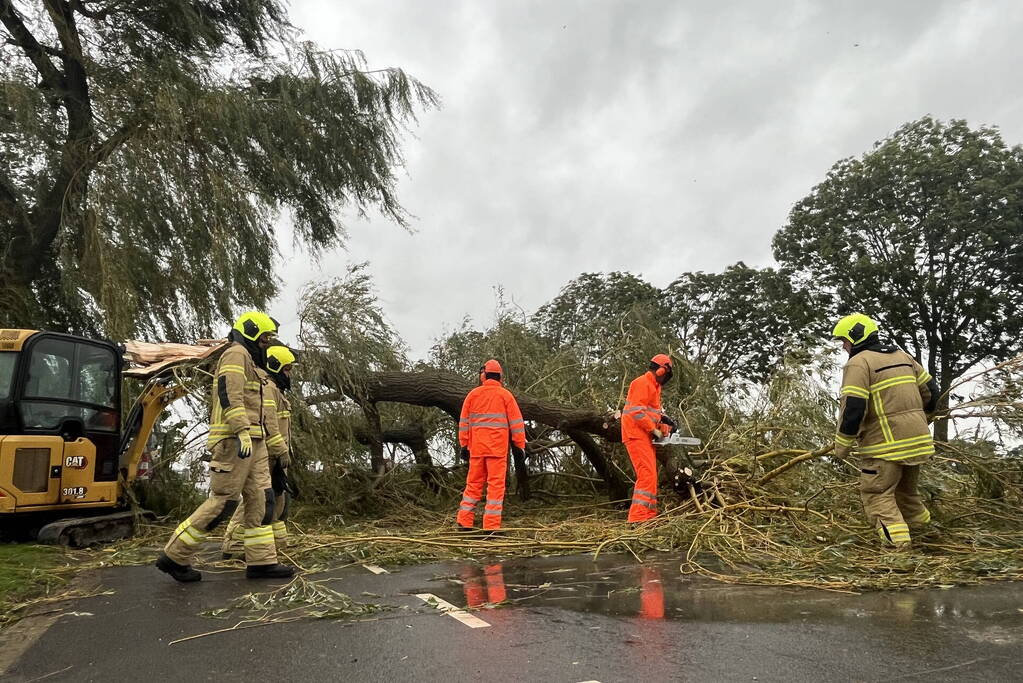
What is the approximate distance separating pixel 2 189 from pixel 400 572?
28.9 feet

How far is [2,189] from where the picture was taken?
10.9m

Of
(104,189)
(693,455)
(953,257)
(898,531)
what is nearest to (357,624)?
(898,531)

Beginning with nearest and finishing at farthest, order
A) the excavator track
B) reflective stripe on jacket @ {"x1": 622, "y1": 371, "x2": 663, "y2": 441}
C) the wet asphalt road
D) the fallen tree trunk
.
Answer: the wet asphalt road → the excavator track → reflective stripe on jacket @ {"x1": 622, "y1": 371, "x2": 663, "y2": 441} → the fallen tree trunk

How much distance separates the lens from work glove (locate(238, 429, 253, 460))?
5.43 metres

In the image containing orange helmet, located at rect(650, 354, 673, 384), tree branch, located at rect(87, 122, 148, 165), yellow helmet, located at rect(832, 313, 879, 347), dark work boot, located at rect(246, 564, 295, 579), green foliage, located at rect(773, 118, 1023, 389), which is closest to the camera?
dark work boot, located at rect(246, 564, 295, 579)

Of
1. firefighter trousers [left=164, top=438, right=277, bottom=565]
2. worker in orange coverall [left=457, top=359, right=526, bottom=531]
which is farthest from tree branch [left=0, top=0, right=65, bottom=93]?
firefighter trousers [left=164, top=438, right=277, bottom=565]

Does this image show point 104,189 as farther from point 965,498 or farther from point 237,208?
point 965,498

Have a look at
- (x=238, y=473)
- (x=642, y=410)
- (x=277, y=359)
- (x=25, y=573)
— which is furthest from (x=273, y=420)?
(x=642, y=410)

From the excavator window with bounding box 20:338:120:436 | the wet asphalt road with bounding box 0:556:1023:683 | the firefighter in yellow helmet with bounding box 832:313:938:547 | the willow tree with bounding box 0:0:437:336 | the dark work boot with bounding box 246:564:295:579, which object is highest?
the willow tree with bounding box 0:0:437:336

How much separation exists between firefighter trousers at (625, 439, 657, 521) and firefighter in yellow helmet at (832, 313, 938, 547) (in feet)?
6.93

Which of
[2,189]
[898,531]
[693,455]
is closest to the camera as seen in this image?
[898,531]

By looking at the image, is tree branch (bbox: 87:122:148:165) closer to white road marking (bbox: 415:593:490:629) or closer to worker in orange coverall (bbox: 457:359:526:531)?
worker in orange coverall (bbox: 457:359:526:531)

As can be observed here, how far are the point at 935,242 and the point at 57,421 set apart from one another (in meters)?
21.5

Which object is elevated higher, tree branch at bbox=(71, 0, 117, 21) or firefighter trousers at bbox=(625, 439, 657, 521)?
tree branch at bbox=(71, 0, 117, 21)
